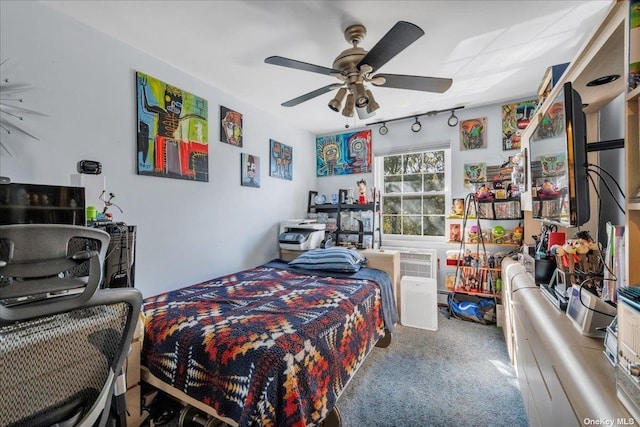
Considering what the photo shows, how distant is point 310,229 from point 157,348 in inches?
83.7

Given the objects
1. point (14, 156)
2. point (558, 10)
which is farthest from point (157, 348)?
point (558, 10)

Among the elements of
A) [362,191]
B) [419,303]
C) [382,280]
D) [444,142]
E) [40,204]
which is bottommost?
[419,303]

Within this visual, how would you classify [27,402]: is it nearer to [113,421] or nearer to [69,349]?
[69,349]

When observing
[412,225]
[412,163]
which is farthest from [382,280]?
[412,163]

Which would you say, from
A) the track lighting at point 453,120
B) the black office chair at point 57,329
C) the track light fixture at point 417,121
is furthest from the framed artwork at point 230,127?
the track lighting at point 453,120

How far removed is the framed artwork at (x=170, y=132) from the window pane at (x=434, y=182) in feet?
9.17

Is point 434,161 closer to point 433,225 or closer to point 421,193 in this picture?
point 421,193

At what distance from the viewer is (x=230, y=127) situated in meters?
2.79

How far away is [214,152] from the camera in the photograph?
264cm

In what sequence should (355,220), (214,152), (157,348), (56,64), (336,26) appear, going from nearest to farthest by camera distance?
(157,348)
(56,64)
(336,26)
(214,152)
(355,220)

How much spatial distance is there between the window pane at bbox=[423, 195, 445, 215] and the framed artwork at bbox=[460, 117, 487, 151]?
2.28ft

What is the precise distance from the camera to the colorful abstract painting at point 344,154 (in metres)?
3.96

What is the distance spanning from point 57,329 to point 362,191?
335cm

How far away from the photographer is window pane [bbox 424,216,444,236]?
3.60m
